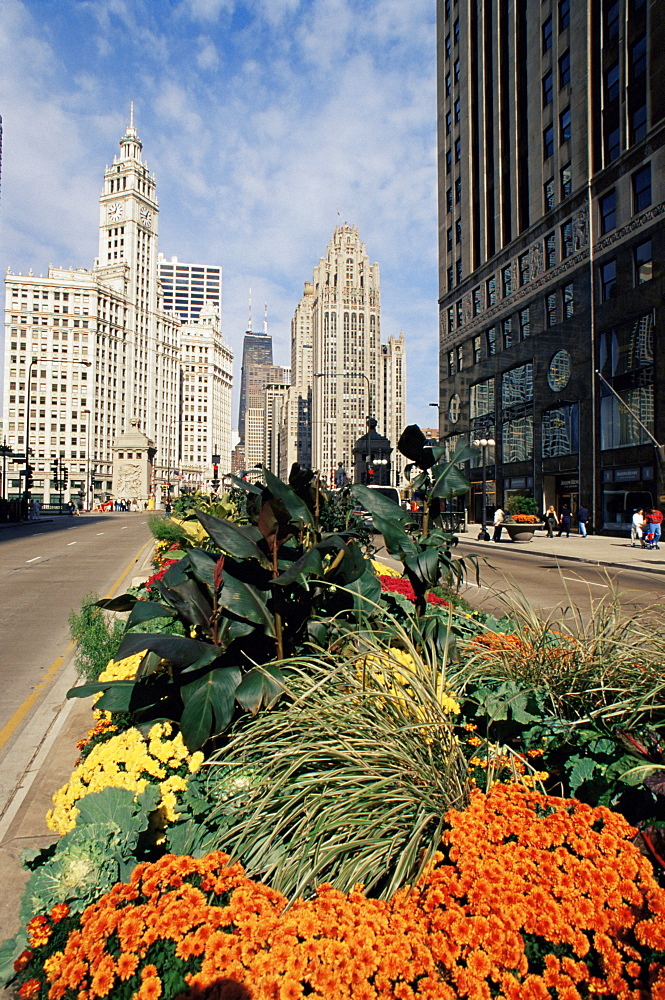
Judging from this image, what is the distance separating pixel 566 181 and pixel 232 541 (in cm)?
4056

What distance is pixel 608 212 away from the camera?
104 feet

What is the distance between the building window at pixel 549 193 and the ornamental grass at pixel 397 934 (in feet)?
138

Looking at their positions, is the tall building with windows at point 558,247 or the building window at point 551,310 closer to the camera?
the tall building with windows at point 558,247

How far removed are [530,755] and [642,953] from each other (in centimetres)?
109

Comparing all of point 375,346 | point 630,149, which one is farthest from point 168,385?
point 630,149

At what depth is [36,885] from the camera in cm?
206

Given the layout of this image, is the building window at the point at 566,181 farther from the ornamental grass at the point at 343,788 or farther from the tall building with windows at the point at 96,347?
the tall building with windows at the point at 96,347

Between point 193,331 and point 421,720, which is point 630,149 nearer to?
point 421,720

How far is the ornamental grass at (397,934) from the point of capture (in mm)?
1624

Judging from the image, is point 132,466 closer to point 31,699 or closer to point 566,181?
point 566,181

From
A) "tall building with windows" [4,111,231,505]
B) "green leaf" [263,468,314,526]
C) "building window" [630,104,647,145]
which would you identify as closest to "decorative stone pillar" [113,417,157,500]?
"tall building with windows" [4,111,231,505]

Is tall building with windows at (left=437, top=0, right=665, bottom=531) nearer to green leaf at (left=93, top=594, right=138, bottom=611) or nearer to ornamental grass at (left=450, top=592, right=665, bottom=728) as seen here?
ornamental grass at (left=450, top=592, right=665, bottom=728)

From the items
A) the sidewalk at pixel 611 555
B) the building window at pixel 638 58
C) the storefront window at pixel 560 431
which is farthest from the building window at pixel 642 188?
the sidewalk at pixel 611 555

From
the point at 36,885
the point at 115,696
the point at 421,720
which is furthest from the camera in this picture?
the point at 115,696
